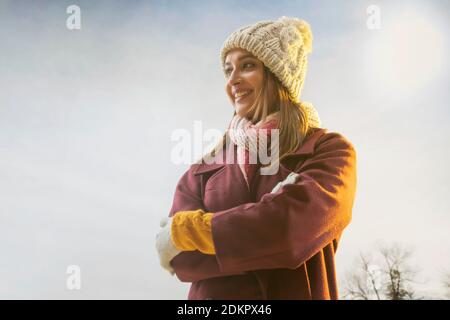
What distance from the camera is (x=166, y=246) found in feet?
9.23

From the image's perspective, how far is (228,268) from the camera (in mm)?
2676

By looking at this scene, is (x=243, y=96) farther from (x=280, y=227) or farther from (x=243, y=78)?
(x=280, y=227)

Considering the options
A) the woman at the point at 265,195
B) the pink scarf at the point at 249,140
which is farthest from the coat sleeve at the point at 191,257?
the pink scarf at the point at 249,140

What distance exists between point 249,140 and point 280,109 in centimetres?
20

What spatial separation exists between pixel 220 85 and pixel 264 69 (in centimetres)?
39

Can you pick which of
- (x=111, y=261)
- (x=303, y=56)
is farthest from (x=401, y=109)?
(x=111, y=261)

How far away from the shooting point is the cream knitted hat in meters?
2.91

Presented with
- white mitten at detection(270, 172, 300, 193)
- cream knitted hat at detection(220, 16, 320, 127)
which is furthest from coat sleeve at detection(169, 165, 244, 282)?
cream knitted hat at detection(220, 16, 320, 127)

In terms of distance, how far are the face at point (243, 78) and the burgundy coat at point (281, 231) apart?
0.34m

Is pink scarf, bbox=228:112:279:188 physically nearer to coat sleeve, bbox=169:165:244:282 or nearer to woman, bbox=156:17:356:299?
woman, bbox=156:17:356:299

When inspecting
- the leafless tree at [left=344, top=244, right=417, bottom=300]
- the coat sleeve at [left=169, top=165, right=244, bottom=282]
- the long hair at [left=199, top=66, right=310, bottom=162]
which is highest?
the long hair at [left=199, top=66, right=310, bottom=162]

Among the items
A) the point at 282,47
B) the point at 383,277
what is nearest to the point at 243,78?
the point at 282,47

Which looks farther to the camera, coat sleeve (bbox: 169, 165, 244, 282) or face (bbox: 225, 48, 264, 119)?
face (bbox: 225, 48, 264, 119)

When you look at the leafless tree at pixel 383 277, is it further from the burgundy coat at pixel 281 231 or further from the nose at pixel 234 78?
the nose at pixel 234 78
